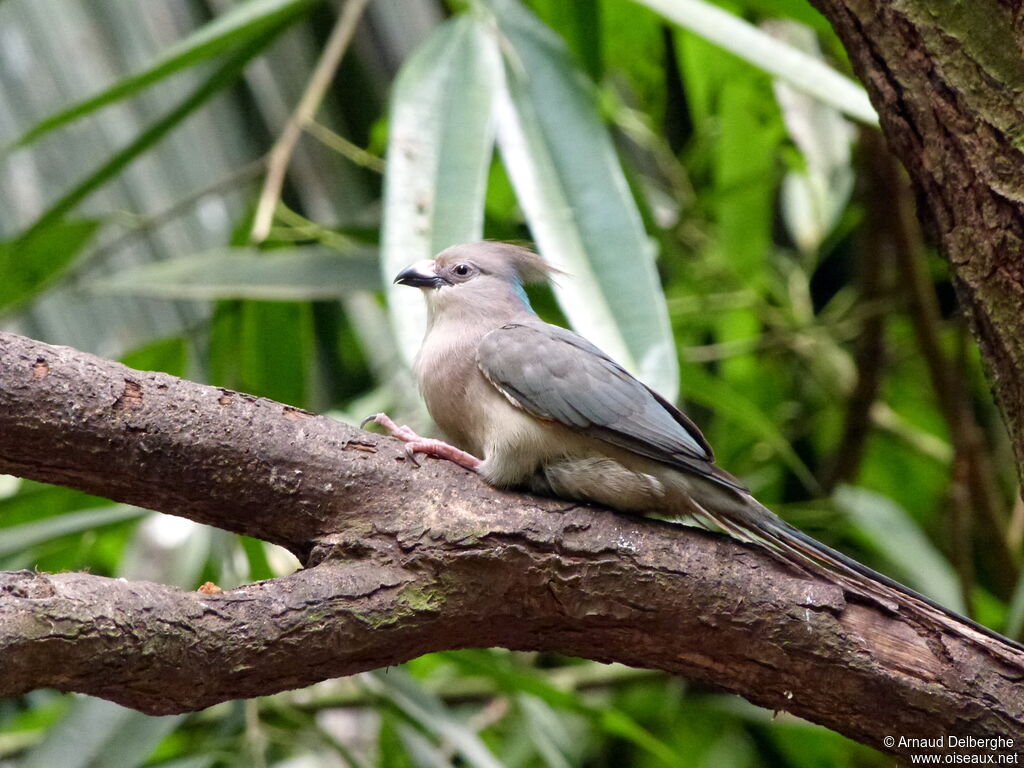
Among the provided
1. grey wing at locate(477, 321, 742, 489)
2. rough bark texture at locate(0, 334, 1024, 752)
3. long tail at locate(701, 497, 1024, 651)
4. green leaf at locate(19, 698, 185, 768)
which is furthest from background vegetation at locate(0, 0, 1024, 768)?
rough bark texture at locate(0, 334, 1024, 752)

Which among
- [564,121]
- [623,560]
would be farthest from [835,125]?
[623,560]

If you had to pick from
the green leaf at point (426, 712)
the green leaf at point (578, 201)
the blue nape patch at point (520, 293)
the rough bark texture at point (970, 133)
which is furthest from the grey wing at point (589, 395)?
the green leaf at point (426, 712)

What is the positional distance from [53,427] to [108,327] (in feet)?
9.38

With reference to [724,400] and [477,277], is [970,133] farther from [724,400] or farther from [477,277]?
[724,400]

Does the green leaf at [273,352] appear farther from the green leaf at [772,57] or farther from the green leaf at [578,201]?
the green leaf at [772,57]

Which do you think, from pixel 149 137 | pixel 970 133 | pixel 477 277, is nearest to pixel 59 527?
pixel 149 137

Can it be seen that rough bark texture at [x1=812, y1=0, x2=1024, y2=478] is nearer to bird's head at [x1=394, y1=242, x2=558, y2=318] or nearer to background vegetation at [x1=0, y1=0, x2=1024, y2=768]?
background vegetation at [x1=0, y1=0, x2=1024, y2=768]

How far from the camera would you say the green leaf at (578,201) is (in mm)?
2645

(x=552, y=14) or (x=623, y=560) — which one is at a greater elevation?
(x=552, y=14)

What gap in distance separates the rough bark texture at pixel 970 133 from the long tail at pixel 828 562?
0.35 metres

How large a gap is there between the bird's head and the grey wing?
321 mm

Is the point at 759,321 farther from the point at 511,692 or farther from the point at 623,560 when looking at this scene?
the point at 623,560

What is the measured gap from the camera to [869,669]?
6.51 ft

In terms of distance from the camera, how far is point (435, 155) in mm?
2910
